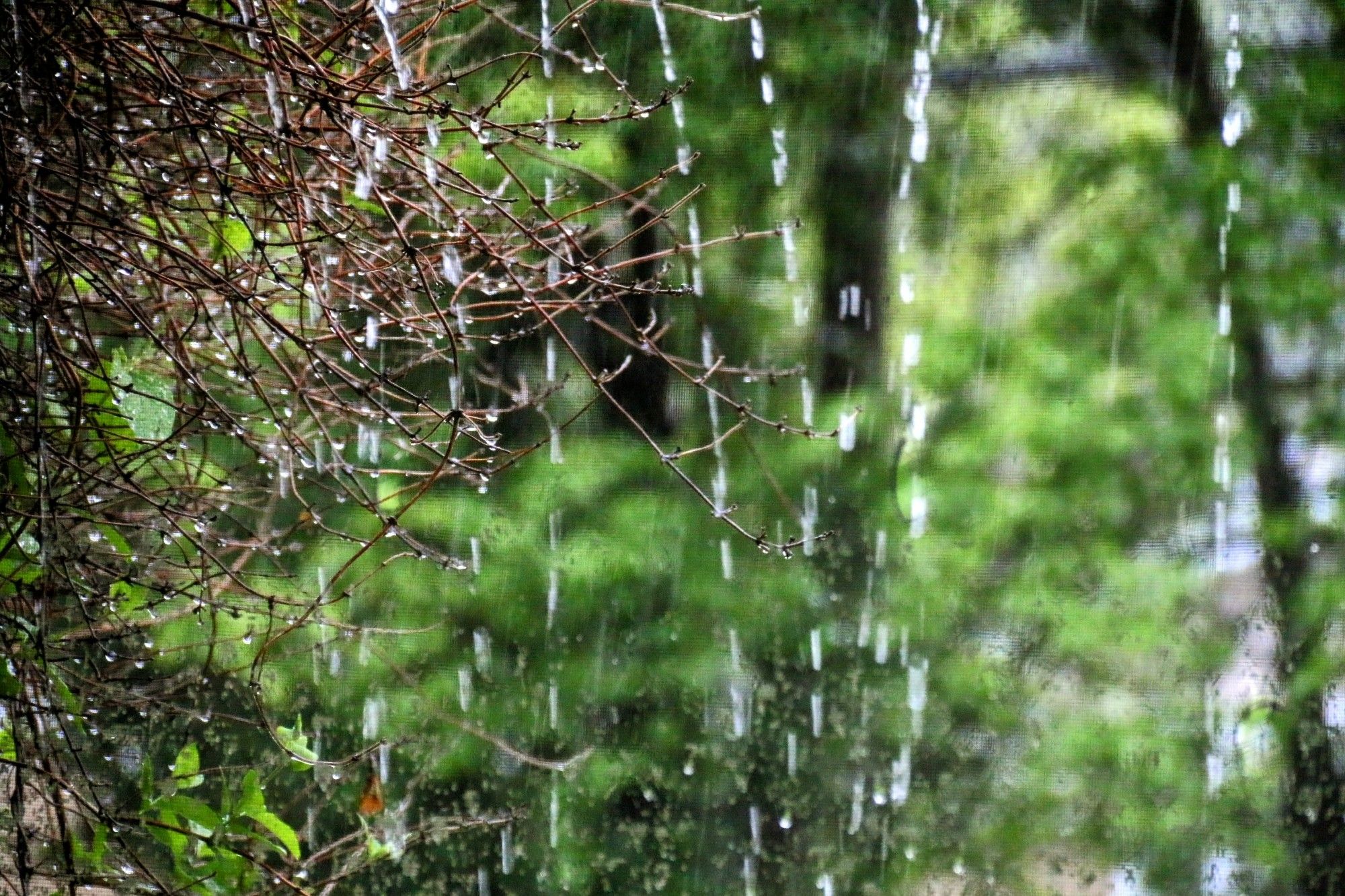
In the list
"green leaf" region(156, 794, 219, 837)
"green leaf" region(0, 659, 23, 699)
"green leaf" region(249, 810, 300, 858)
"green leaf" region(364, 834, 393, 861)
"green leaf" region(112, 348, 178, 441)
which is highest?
"green leaf" region(112, 348, 178, 441)

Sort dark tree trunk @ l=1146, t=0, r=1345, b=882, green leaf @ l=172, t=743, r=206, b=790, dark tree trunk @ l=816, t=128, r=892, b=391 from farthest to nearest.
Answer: dark tree trunk @ l=816, t=128, r=892, b=391 → dark tree trunk @ l=1146, t=0, r=1345, b=882 → green leaf @ l=172, t=743, r=206, b=790

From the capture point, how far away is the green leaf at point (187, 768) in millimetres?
1052

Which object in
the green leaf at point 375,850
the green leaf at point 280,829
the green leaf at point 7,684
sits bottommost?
the green leaf at point 375,850

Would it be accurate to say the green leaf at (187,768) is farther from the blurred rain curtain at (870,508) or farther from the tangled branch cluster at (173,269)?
the blurred rain curtain at (870,508)

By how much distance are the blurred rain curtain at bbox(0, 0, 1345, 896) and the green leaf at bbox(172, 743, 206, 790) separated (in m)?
0.54

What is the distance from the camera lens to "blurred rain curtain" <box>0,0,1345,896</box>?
1.72 meters

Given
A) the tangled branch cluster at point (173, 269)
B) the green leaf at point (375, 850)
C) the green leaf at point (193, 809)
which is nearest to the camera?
the tangled branch cluster at point (173, 269)

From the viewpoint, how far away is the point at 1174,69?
1.74 m

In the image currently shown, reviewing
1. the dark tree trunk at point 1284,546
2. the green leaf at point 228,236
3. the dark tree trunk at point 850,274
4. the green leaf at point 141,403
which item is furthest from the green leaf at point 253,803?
the dark tree trunk at point 1284,546

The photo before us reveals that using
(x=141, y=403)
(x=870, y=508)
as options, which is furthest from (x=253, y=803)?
(x=870, y=508)

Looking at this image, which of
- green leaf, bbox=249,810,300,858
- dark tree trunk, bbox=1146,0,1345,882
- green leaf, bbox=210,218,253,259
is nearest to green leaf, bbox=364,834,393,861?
green leaf, bbox=249,810,300,858

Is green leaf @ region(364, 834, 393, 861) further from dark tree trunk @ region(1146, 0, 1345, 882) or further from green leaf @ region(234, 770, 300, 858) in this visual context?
dark tree trunk @ region(1146, 0, 1345, 882)

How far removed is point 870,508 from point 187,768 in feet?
3.68

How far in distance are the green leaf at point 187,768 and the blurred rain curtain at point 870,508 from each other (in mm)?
536
